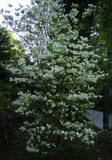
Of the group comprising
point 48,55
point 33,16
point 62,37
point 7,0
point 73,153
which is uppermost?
point 7,0

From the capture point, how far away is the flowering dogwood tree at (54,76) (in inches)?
123

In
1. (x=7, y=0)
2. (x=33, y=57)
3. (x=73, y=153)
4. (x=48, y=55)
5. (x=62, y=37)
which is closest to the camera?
(x=48, y=55)

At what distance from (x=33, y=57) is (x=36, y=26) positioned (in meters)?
0.82

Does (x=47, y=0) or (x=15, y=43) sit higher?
(x=47, y=0)

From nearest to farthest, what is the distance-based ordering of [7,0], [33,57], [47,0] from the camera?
[33,57], [47,0], [7,0]

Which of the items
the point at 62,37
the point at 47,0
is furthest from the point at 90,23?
the point at 62,37

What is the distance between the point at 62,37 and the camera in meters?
3.24

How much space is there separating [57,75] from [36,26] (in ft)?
4.66

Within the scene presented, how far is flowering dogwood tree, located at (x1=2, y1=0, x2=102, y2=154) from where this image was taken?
3.12m

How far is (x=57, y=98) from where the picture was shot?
3.27 m

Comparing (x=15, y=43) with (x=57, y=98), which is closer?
(x=57, y=98)

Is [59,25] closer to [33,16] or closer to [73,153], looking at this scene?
[33,16]

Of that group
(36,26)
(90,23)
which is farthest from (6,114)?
(90,23)

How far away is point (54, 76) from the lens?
319cm
